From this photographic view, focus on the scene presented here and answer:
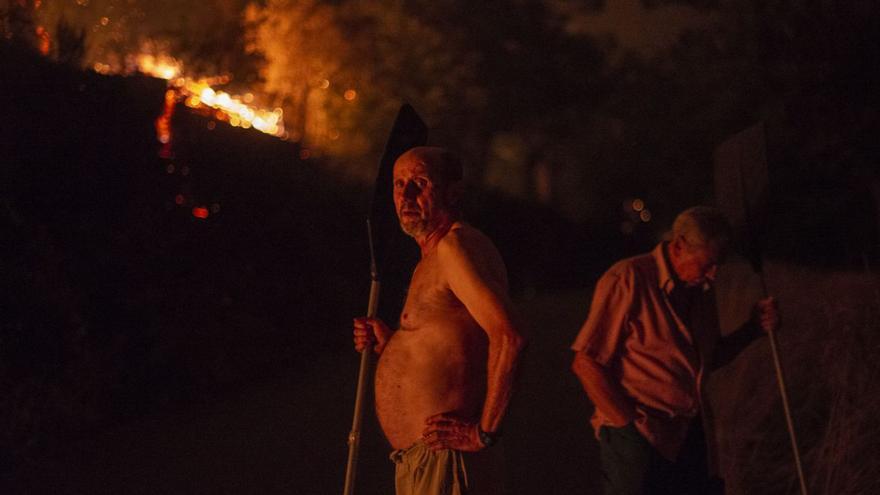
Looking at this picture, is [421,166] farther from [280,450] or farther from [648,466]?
[280,450]

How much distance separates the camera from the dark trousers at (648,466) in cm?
457

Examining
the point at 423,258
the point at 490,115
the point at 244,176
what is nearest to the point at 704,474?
the point at 423,258

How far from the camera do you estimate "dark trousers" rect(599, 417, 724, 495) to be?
15.0 ft

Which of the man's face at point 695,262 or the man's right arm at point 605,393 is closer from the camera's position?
the man's right arm at point 605,393

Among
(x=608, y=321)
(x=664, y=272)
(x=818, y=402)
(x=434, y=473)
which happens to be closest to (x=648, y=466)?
(x=608, y=321)

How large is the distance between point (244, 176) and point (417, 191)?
10267 mm

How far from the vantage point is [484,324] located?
3.27m

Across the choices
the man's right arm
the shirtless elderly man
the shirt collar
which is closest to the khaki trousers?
the shirtless elderly man

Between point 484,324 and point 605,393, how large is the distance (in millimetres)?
1447

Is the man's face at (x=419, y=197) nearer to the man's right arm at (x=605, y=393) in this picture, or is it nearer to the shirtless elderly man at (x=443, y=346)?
the shirtless elderly man at (x=443, y=346)

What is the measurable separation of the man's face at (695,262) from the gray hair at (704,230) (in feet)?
0.06

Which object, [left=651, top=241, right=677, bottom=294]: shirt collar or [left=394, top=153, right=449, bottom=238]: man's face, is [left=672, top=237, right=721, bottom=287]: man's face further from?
[left=394, top=153, right=449, bottom=238]: man's face

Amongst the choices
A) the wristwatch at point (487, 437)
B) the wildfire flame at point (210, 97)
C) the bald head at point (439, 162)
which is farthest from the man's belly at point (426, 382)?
the wildfire flame at point (210, 97)

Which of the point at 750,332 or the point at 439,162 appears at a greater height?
the point at 439,162
